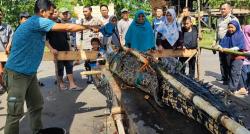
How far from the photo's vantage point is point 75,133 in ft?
18.0

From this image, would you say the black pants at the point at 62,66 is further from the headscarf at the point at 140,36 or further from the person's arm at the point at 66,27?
the person's arm at the point at 66,27

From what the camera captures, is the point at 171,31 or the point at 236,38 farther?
the point at 171,31

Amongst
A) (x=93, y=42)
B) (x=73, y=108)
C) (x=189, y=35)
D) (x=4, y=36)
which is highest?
(x=4, y=36)

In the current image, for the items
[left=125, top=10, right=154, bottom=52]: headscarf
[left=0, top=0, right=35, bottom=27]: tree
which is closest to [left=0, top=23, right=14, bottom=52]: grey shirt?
[left=125, top=10, right=154, bottom=52]: headscarf

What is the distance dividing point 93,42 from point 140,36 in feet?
4.34

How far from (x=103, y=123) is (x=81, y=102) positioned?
62.5 inches

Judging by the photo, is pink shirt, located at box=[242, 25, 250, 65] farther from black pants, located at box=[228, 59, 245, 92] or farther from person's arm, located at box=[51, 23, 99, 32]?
person's arm, located at box=[51, 23, 99, 32]

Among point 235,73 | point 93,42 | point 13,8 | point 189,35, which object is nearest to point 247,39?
point 235,73

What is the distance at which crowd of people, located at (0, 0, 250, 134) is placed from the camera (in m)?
4.50

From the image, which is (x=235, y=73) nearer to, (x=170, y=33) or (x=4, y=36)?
(x=170, y=33)

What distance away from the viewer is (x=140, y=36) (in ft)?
25.8

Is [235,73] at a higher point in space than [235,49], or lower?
lower

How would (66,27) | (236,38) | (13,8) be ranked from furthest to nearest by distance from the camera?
(13,8) → (236,38) → (66,27)

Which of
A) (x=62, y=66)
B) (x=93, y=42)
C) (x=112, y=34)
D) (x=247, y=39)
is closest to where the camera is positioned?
(x=112, y=34)
